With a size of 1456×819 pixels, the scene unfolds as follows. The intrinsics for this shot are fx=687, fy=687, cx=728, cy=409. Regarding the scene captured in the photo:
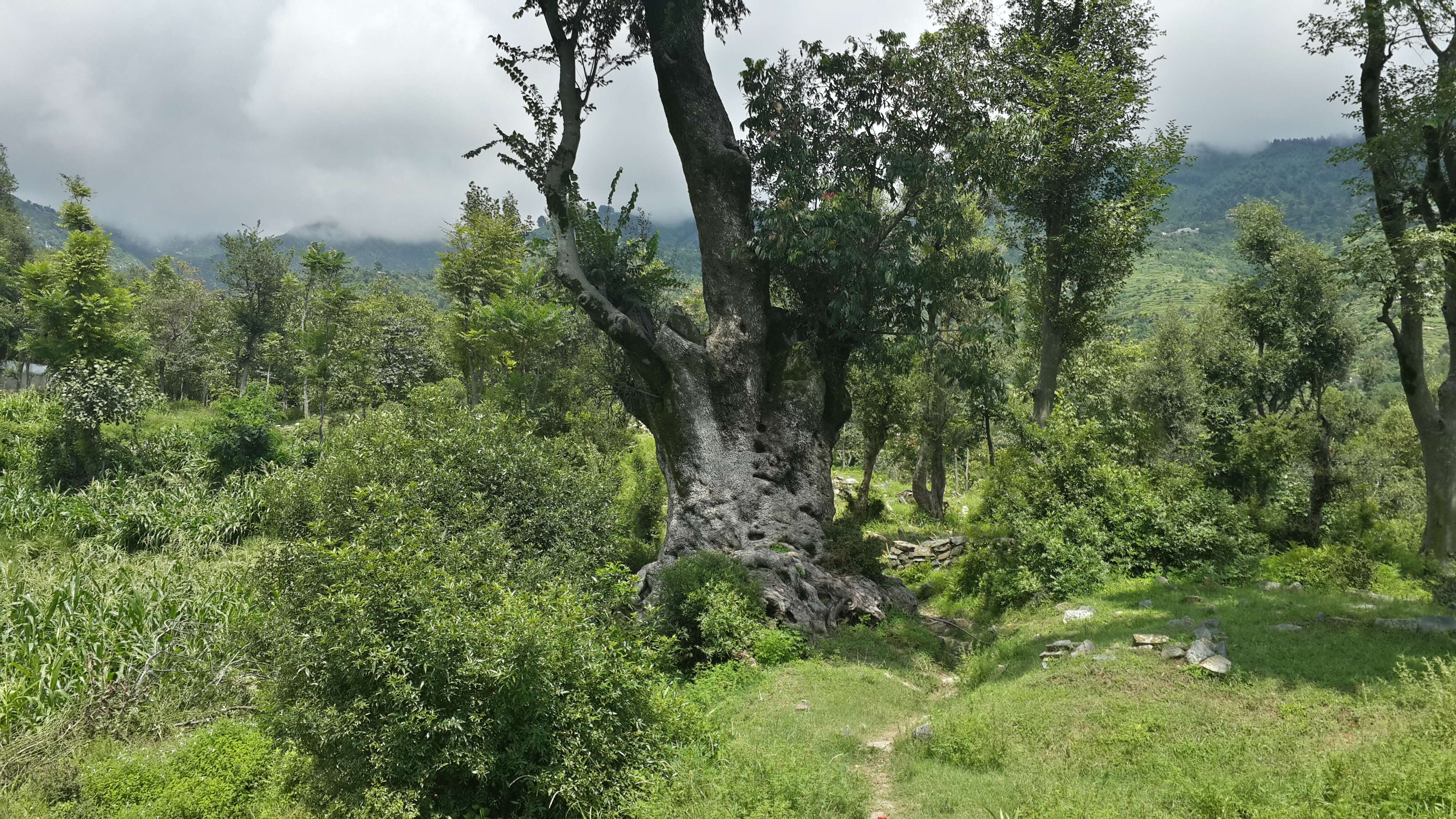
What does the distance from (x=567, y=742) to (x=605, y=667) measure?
2.47 ft

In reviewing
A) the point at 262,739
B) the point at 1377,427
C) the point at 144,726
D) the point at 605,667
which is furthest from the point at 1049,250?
the point at 1377,427

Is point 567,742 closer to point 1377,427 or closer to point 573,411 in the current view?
point 573,411

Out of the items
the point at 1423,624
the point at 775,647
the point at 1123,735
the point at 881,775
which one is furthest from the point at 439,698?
the point at 1423,624

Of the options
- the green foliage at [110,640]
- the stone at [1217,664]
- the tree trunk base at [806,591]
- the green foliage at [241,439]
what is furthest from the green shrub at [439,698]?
the green foliage at [241,439]

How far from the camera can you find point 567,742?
6.04 m

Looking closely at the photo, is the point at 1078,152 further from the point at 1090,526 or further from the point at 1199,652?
the point at 1199,652

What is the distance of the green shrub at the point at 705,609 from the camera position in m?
10.3

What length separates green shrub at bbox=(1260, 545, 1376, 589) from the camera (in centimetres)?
1170

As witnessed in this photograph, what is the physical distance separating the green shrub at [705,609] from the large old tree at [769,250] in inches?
97.9

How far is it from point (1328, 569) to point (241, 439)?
1246 inches

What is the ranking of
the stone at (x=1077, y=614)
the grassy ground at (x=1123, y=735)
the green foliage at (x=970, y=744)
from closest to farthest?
the grassy ground at (x=1123, y=735)
the green foliage at (x=970, y=744)
the stone at (x=1077, y=614)

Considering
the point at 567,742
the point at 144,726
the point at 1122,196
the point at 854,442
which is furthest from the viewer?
the point at 854,442

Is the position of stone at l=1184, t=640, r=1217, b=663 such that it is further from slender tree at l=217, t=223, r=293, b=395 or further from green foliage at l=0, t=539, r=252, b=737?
slender tree at l=217, t=223, r=293, b=395

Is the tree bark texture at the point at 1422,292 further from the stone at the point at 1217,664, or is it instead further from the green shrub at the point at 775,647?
the green shrub at the point at 775,647
